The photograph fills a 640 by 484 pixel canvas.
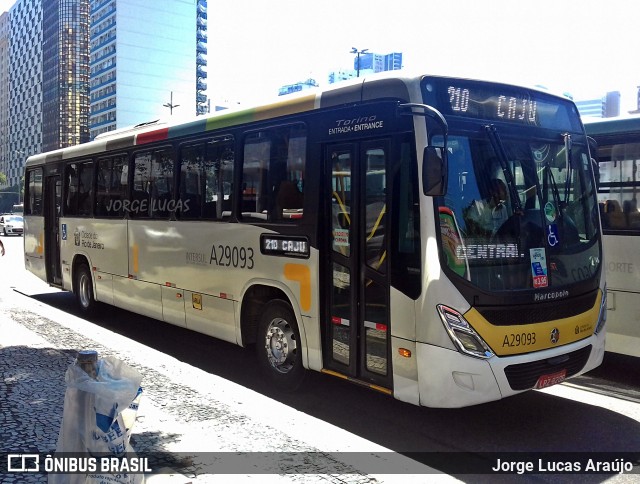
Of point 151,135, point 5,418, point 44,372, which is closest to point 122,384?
point 5,418

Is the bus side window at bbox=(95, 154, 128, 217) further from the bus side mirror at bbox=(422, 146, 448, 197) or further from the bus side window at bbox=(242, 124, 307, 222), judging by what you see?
the bus side mirror at bbox=(422, 146, 448, 197)

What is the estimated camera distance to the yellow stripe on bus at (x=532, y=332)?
15.8ft

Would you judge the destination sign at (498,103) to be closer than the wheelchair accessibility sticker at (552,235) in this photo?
Yes

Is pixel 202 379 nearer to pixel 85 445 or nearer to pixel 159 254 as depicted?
pixel 159 254

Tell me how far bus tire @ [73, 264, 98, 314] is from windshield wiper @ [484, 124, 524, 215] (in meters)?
8.14

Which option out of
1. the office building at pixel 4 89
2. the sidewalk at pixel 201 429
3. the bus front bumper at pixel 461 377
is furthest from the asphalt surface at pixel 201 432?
the office building at pixel 4 89

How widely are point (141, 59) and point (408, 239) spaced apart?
124929 mm

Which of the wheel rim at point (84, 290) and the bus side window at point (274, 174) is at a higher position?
the bus side window at point (274, 174)

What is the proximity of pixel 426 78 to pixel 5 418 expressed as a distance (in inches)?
174

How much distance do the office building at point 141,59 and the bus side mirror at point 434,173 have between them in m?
115

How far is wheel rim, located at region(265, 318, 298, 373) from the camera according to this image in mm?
6465

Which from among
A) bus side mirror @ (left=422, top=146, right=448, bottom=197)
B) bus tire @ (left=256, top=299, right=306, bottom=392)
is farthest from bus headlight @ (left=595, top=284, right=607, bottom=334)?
bus tire @ (left=256, top=299, right=306, bottom=392)

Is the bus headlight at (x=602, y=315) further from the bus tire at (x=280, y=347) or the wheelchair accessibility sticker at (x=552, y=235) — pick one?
the bus tire at (x=280, y=347)

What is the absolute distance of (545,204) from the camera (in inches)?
211
